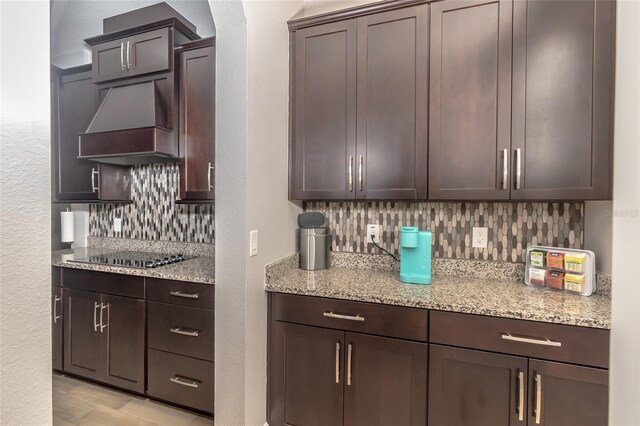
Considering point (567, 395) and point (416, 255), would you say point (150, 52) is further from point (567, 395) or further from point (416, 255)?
point (567, 395)

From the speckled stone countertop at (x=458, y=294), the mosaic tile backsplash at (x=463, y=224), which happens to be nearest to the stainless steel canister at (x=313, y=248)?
the speckled stone countertop at (x=458, y=294)

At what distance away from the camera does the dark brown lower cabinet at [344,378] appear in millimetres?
1478

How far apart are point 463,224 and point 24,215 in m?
2.01

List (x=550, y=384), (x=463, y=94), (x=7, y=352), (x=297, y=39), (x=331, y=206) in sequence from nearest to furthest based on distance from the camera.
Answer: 1. (x=7, y=352)
2. (x=550, y=384)
3. (x=463, y=94)
4. (x=297, y=39)
5. (x=331, y=206)

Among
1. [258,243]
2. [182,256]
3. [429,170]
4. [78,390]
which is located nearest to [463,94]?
[429,170]

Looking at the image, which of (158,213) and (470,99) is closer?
(470,99)

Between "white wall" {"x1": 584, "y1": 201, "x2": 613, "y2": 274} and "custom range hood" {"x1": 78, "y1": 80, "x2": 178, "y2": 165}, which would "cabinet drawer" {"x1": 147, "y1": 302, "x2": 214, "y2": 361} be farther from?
"white wall" {"x1": 584, "y1": 201, "x2": 613, "y2": 274}

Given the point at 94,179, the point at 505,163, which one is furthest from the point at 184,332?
the point at 505,163

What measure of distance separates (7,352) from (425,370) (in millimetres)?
1476

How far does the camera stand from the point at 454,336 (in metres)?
1.41

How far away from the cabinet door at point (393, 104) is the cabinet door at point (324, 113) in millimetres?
68

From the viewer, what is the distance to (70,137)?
2643 millimetres

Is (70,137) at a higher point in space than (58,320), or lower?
higher

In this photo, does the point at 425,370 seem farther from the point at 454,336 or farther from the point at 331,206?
the point at 331,206
